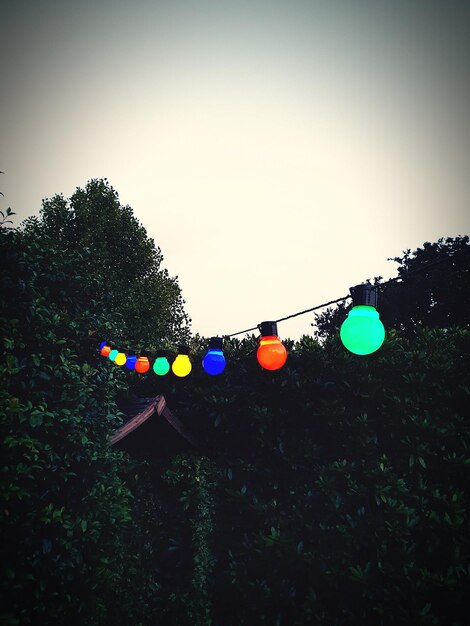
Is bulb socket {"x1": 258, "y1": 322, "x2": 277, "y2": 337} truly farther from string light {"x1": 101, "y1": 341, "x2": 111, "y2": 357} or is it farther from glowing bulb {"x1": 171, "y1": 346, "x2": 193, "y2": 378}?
string light {"x1": 101, "y1": 341, "x2": 111, "y2": 357}

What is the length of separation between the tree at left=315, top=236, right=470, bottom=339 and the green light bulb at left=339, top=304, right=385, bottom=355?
732 inches

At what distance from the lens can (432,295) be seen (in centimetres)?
2155

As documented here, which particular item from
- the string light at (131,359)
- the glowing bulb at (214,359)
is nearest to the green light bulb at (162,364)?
the string light at (131,359)

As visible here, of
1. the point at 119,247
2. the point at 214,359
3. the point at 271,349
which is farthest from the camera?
the point at 119,247

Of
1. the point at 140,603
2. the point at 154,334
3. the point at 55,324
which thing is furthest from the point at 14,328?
the point at 154,334

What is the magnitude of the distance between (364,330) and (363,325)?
0.12ft

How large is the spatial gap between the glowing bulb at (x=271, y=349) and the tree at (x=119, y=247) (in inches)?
462

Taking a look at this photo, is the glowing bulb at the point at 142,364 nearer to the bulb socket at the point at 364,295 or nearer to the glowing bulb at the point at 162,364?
the glowing bulb at the point at 162,364

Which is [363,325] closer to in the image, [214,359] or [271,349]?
[271,349]

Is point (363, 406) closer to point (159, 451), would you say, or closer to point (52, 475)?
point (159, 451)

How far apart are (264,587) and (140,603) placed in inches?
77.6


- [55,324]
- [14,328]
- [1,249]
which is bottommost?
[14,328]

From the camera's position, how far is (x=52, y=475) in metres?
3.31

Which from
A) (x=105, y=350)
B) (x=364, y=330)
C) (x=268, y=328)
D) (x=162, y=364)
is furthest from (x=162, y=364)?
(x=364, y=330)
